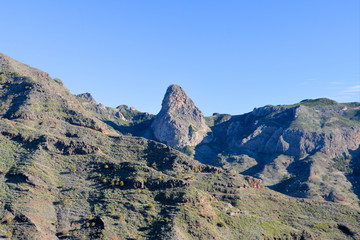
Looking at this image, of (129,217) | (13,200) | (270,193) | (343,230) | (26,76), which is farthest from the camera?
(26,76)

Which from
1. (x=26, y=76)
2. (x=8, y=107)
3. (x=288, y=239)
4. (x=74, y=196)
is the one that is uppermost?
(x=26, y=76)

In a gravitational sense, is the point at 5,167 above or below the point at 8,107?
below

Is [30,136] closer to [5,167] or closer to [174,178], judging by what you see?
[5,167]

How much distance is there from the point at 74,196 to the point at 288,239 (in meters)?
69.3

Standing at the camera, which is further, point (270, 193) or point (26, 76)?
point (26, 76)

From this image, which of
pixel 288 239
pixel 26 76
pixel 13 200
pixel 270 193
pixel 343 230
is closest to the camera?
pixel 13 200

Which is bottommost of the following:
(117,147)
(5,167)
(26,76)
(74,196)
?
(74,196)

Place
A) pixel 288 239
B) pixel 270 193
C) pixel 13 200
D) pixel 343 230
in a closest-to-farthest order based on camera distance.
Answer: pixel 13 200, pixel 288 239, pixel 343 230, pixel 270 193

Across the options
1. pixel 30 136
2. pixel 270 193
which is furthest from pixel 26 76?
pixel 270 193

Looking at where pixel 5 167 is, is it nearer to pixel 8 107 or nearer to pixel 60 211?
pixel 60 211

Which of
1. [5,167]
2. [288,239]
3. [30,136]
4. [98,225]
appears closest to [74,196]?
[98,225]

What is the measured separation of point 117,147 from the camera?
152875mm

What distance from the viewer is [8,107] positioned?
491 feet

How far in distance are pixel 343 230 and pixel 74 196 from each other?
92.8m
